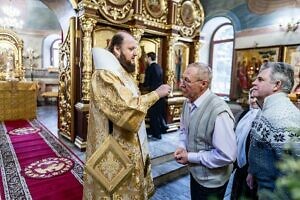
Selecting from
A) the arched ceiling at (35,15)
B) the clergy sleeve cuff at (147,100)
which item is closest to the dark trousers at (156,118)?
the clergy sleeve cuff at (147,100)

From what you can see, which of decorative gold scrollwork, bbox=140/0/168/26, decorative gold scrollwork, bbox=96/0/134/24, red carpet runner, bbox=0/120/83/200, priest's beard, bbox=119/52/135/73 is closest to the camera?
priest's beard, bbox=119/52/135/73

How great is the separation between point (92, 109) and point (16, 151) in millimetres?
2982

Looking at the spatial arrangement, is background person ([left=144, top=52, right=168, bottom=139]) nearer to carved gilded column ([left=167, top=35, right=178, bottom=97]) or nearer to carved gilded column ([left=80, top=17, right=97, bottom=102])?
carved gilded column ([left=167, top=35, right=178, bottom=97])

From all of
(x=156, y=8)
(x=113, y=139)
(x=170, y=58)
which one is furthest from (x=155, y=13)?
(x=113, y=139)

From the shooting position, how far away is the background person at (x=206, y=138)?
1512 mm

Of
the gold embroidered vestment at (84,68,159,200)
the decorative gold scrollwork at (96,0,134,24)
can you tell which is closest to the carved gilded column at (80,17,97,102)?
the decorative gold scrollwork at (96,0,134,24)

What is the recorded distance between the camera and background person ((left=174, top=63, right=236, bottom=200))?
1.51 metres

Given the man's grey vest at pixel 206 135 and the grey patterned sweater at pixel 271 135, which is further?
the man's grey vest at pixel 206 135

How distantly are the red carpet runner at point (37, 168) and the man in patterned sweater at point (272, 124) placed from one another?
2134 millimetres

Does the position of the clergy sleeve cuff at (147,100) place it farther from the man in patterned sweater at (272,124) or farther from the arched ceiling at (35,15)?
the arched ceiling at (35,15)

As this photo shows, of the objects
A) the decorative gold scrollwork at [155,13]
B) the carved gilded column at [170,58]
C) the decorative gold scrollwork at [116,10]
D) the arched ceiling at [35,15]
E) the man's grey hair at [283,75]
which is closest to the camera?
the man's grey hair at [283,75]

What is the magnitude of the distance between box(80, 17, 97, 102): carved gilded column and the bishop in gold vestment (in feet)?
8.10

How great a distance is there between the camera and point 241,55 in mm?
7156

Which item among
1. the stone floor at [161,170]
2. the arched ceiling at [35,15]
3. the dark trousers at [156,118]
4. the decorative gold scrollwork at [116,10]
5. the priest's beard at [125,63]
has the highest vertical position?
the arched ceiling at [35,15]
